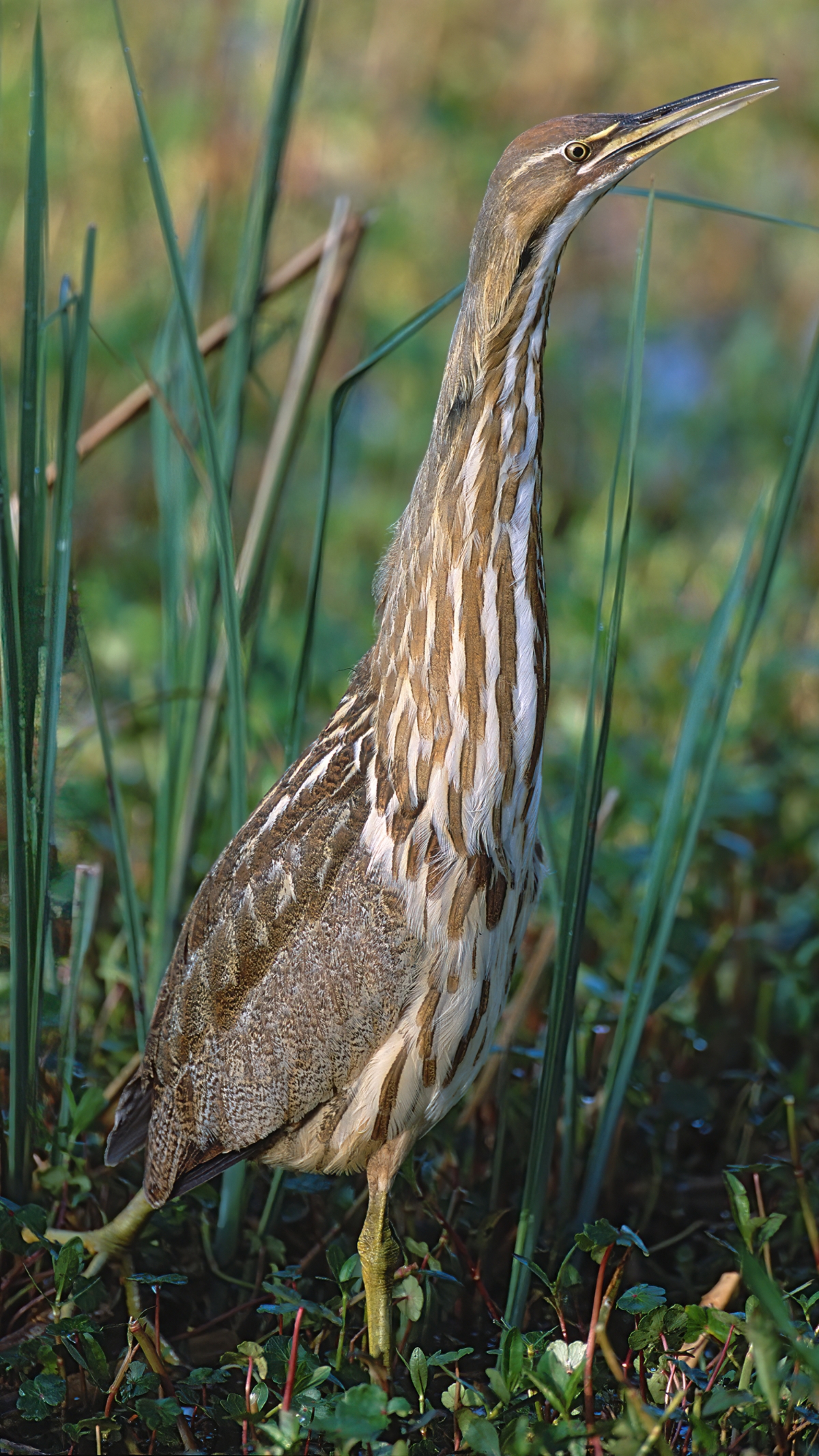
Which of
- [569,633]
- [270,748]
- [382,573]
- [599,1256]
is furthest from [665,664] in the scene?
[599,1256]

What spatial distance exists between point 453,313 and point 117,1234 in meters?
3.89

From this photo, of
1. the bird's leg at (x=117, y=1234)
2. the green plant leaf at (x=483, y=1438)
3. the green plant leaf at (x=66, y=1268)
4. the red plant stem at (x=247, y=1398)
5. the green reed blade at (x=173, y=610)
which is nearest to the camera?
the green plant leaf at (x=483, y=1438)

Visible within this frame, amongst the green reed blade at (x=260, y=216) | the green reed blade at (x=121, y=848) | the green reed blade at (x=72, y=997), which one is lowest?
the green reed blade at (x=72, y=997)

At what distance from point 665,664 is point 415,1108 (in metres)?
1.80

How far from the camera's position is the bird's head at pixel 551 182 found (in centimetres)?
133

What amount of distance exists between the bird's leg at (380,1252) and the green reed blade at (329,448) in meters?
0.51

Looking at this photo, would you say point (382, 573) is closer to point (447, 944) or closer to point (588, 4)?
point (447, 944)

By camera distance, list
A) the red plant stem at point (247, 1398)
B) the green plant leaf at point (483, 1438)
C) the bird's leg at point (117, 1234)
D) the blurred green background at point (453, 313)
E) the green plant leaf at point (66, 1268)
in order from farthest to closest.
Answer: the blurred green background at point (453, 313), the bird's leg at point (117, 1234), the green plant leaf at point (66, 1268), the red plant stem at point (247, 1398), the green plant leaf at point (483, 1438)

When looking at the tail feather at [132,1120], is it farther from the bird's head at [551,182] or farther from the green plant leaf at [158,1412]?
the bird's head at [551,182]

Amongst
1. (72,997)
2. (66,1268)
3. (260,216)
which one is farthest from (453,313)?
(66,1268)

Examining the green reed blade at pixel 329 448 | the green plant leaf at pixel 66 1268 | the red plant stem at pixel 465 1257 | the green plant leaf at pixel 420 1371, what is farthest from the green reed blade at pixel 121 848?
the green plant leaf at pixel 420 1371

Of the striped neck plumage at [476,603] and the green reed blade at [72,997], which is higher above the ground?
the striped neck plumage at [476,603]

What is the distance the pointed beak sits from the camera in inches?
52.7

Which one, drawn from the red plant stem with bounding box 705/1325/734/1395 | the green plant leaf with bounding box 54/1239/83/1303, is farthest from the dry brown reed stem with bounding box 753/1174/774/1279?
the green plant leaf with bounding box 54/1239/83/1303
